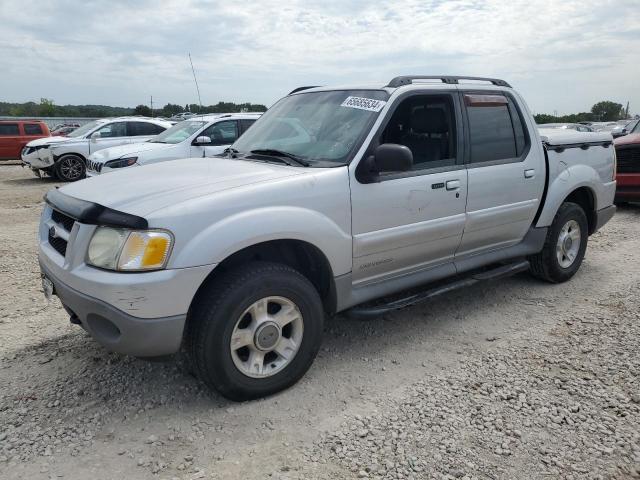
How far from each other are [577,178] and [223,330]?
3.82 metres

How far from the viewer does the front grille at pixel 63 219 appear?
10.1 feet

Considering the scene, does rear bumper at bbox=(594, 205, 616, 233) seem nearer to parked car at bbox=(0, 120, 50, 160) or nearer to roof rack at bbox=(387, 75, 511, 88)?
roof rack at bbox=(387, 75, 511, 88)

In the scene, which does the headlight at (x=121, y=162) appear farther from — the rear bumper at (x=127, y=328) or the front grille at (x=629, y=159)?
the front grille at (x=629, y=159)

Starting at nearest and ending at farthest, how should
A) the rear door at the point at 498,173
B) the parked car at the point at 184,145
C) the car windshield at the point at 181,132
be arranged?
the rear door at the point at 498,173 → the parked car at the point at 184,145 → the car windshield at the point at 181,132

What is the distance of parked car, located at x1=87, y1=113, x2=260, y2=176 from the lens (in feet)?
30.9

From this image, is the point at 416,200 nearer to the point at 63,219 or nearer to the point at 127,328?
the point at 127,328

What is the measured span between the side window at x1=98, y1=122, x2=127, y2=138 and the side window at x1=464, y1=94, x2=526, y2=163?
11.7 meters

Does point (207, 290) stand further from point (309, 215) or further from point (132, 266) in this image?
point (309, 215)

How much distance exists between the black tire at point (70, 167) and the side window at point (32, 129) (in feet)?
16.0

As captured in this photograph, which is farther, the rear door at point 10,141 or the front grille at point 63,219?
the rear door at point 10,141

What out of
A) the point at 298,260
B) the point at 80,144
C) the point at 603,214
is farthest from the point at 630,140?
the point at 80,144

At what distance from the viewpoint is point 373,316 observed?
3.48 m

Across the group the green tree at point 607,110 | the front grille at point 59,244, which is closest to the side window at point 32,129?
the front grille at point 59,244

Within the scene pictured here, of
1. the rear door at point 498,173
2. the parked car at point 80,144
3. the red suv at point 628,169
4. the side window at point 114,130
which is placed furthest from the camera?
the side window at point 114,130
